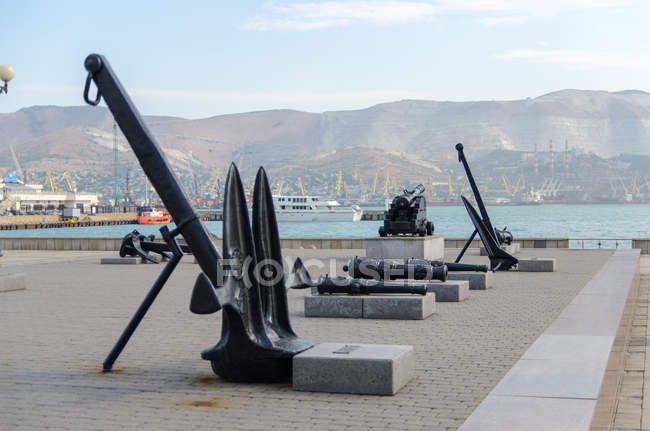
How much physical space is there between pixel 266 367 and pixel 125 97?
8.49 feet

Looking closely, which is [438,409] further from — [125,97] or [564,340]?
[125,97]

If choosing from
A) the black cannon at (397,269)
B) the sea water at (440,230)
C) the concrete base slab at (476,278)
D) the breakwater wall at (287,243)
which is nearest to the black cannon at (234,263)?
the black cannon at (397,269)

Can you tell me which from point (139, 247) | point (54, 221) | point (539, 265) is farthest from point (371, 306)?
point (54, 221)

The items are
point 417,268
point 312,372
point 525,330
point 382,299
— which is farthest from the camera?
point 417,268

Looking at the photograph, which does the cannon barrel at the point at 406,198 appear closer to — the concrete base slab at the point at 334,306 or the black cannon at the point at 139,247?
the black cannon at the point at 139,247

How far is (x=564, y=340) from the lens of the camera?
324 inches

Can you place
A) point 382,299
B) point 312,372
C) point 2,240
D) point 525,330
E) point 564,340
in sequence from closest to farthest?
point 312,372 → point 564,340 → point 525,330 → point 382,299 → point 2,240

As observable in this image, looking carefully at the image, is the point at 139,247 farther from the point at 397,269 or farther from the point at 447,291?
the point at 447,291

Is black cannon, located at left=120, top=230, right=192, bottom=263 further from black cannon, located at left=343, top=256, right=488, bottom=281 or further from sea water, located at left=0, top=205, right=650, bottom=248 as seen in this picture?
sea water, located at left=0, top=205, right=650, bottom=248

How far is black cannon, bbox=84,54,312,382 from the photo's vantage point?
6613mm

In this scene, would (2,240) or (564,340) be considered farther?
(2,240)

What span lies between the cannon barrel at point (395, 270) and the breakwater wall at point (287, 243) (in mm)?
16437

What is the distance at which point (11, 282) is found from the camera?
49.3 ft

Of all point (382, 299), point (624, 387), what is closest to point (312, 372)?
point (624, 387)
